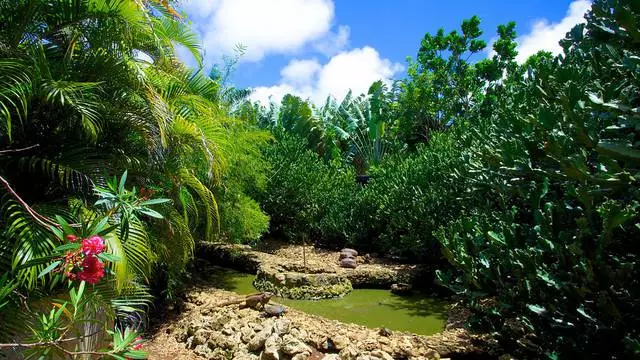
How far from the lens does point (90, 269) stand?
8.25ft

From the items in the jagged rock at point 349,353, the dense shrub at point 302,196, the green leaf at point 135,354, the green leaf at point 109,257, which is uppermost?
the dense shrub at point 302,196

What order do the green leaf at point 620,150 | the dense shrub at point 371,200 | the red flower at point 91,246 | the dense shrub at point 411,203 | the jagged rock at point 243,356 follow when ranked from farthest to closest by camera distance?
the dense shrub at point 371,200, the dense shrub at point 411,203, the jagged rock at point 243,356, the green leaf at point 620,150, the red flower at point 91,246

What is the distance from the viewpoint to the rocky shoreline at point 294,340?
632 cm

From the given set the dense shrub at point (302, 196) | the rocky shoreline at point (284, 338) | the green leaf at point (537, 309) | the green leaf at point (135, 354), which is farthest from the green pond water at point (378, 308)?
the green leaf at point (135, 354)

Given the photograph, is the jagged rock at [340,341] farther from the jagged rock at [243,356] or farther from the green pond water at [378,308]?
the green pond water at [378,308]

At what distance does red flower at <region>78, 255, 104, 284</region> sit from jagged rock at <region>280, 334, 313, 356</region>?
4.24 m

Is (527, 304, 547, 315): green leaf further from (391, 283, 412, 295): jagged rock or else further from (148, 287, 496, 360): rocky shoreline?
(391, 283, 412, 295): jagged rock

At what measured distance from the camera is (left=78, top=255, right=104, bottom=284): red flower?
8.16 feet

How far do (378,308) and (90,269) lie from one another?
8.10 metres

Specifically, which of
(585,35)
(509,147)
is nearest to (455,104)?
(585,35)

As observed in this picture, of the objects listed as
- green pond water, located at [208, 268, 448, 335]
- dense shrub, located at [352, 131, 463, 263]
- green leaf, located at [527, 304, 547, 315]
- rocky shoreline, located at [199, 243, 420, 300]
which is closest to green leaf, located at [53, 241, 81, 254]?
green leaf, located at [527, 304, 547, 315]

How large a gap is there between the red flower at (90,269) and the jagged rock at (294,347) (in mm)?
4238

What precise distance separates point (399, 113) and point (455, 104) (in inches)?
132

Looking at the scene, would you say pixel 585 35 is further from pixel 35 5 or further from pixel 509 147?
pixel 35 5
